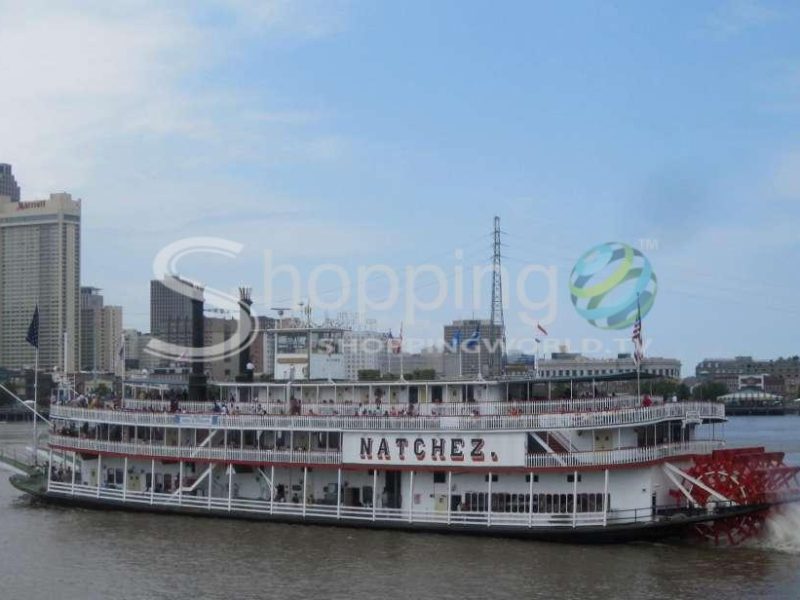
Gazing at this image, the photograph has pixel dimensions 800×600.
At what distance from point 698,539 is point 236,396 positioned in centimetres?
1728

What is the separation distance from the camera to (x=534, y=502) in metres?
34.1

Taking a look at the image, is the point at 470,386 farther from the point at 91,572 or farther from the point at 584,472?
the point at 91,572

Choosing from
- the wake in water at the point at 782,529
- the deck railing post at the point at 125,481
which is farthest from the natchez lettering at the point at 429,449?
the deck railing post at the point at 125,481

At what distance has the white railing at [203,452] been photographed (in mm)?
36750

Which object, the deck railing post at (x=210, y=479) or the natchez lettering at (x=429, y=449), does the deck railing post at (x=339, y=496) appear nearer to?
the natchez lettering at (x=429, y=449)

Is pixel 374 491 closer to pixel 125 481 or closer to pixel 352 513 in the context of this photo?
pixel 352 513

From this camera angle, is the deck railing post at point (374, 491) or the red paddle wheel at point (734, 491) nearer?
the red paddle wheel at point (734, 491)

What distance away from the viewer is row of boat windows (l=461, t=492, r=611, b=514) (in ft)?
109

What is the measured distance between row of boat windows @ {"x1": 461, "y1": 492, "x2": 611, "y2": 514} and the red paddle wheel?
8.55 ft

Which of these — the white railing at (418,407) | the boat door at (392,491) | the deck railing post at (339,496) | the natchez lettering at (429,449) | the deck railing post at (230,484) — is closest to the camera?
the white railing at (418,407)

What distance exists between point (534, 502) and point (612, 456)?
3.25 metres

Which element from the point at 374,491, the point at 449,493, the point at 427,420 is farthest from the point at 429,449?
the point at 374,491

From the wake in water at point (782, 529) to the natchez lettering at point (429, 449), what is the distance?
27.4 ft


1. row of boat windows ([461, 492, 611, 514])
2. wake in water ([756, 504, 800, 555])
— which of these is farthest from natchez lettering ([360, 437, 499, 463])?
wake in water ([756, 504, 800, 555])
